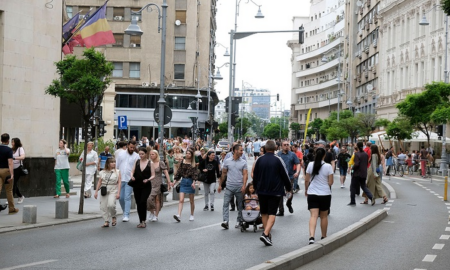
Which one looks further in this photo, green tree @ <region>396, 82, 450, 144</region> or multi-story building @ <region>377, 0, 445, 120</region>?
multi-story building @ <region>377, 0, 445, 120</region>

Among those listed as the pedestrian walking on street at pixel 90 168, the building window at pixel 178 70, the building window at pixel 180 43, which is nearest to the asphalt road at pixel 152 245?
the pedestrian walking on street at pixel 90 168

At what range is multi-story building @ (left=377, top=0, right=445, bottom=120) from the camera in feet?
192

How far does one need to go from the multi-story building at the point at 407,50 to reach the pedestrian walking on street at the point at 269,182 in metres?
44.0

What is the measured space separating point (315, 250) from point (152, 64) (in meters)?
65.7

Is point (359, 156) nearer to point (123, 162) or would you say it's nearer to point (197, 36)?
point (123, 162)

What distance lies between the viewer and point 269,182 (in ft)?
42.1

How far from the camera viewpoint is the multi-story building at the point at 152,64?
247ft

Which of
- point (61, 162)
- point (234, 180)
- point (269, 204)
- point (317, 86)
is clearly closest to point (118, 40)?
point (61, 162)

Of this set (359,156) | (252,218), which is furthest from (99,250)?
(359,156)

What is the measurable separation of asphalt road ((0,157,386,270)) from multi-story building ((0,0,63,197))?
597cm

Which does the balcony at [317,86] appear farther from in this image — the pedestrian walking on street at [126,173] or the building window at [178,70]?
the pedestrian walking on street at [126,173]

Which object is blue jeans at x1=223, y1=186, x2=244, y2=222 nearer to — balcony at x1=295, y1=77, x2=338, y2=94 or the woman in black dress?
the woman in black dress

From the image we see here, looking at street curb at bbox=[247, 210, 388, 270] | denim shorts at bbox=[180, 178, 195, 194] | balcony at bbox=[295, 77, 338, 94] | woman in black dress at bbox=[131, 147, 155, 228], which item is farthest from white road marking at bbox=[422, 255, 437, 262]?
balcony at bbox=[295, 77, 338, 94]

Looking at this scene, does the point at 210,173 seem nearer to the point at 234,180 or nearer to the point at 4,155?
the point at 234,180
